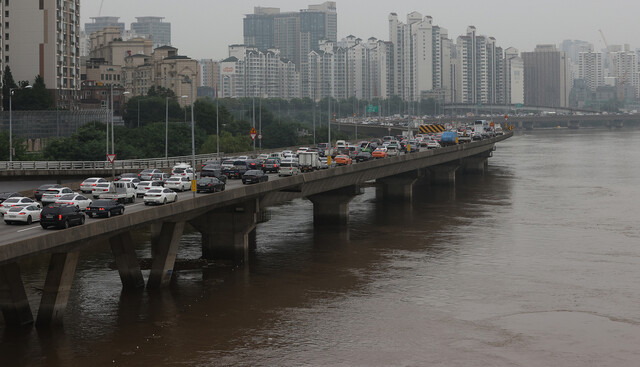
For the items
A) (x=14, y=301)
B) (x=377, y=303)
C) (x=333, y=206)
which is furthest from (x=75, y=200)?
(x=333, y=206)

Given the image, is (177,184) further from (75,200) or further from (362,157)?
(362,157)

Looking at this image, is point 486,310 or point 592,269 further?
point 592,269

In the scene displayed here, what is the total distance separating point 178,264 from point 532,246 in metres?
27.9

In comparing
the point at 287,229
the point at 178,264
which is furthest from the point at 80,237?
the point at 287,229

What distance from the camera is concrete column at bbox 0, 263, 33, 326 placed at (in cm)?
3984

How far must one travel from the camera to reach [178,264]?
5950 centimetres

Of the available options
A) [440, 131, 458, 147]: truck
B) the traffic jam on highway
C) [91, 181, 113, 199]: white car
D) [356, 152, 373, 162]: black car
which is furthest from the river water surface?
[440, 131, 458, 147]: truck

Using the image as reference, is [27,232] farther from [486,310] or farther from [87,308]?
[486,310]

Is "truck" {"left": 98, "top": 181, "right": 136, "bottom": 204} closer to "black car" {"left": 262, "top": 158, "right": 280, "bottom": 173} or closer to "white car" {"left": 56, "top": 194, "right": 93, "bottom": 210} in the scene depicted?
"white car" {"left": 56, "top": 194, "right": 93, "bottom": 210}

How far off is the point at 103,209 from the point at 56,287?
204 inches

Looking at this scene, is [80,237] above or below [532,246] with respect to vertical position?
above

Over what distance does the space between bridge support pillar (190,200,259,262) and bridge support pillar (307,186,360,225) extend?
72.1ft

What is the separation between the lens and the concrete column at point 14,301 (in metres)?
39.8

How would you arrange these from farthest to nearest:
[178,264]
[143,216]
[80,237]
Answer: [178,264], [143,216], [80,237]
